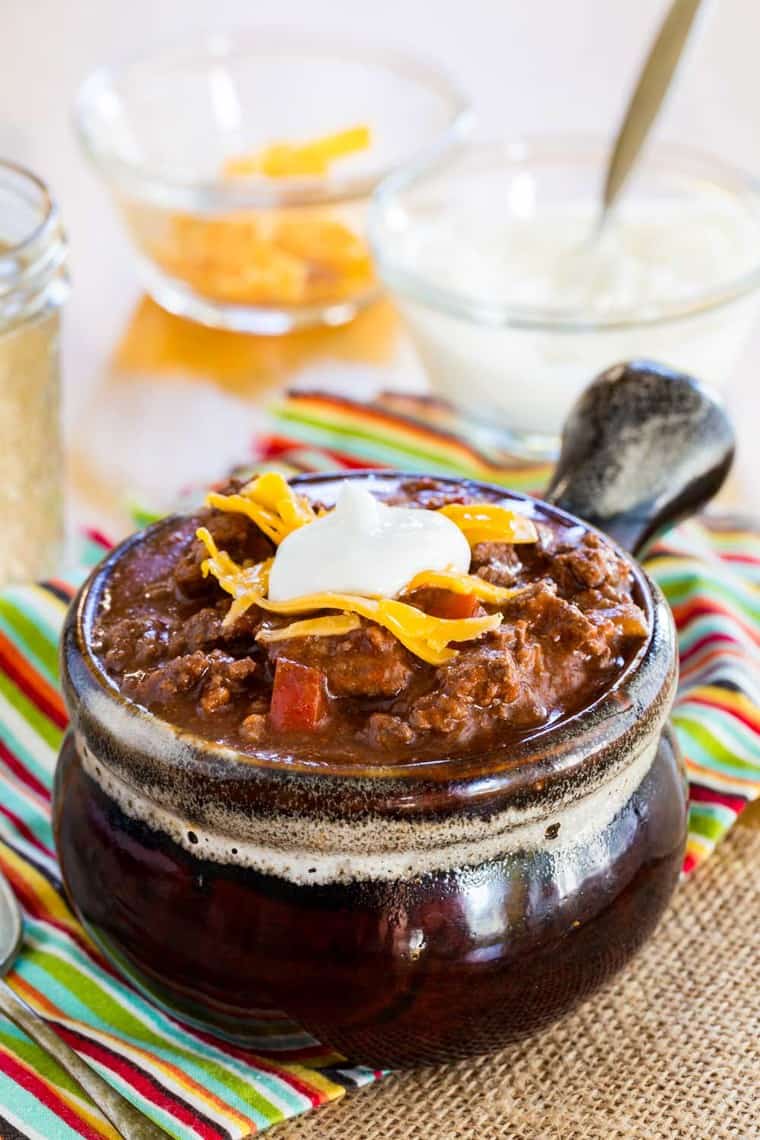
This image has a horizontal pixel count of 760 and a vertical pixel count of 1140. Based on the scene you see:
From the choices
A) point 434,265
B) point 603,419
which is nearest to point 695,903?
point 603,419

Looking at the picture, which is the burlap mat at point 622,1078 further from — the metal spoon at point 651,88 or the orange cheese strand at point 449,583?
the metal spoon at point 651,88

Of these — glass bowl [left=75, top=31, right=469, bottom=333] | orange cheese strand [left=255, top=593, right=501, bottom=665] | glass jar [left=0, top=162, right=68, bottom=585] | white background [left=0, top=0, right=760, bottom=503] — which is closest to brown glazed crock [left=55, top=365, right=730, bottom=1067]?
orange cheese strand [left=255, top=593, right=501, bottom=665]

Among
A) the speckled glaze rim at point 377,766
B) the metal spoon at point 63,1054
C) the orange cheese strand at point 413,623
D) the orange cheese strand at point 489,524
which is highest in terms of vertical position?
the orange cheese strand at point 413,623

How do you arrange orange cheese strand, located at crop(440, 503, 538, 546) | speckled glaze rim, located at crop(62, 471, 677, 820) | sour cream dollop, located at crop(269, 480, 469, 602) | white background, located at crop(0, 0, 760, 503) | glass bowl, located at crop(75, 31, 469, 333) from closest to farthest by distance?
speckled glaze rim, located at crop(62, 471, 677, 820) < sour cream dollop, located at crop(269, 480, 469, 602) < orange cheese strand, located at crop(440, 503, 538, 546) < glass bowl, located at crop(75, 31, 469, 333) < white background, located at crop(0, 0, 760, 503)

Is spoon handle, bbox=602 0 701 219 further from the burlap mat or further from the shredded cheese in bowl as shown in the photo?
the burlap mat

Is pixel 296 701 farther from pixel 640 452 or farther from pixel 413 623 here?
pixel 640 452

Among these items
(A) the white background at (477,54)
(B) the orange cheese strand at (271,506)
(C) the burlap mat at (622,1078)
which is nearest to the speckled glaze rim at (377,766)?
(B) the orange cheese strand at (271,506)

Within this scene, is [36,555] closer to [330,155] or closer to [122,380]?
[122,380]
